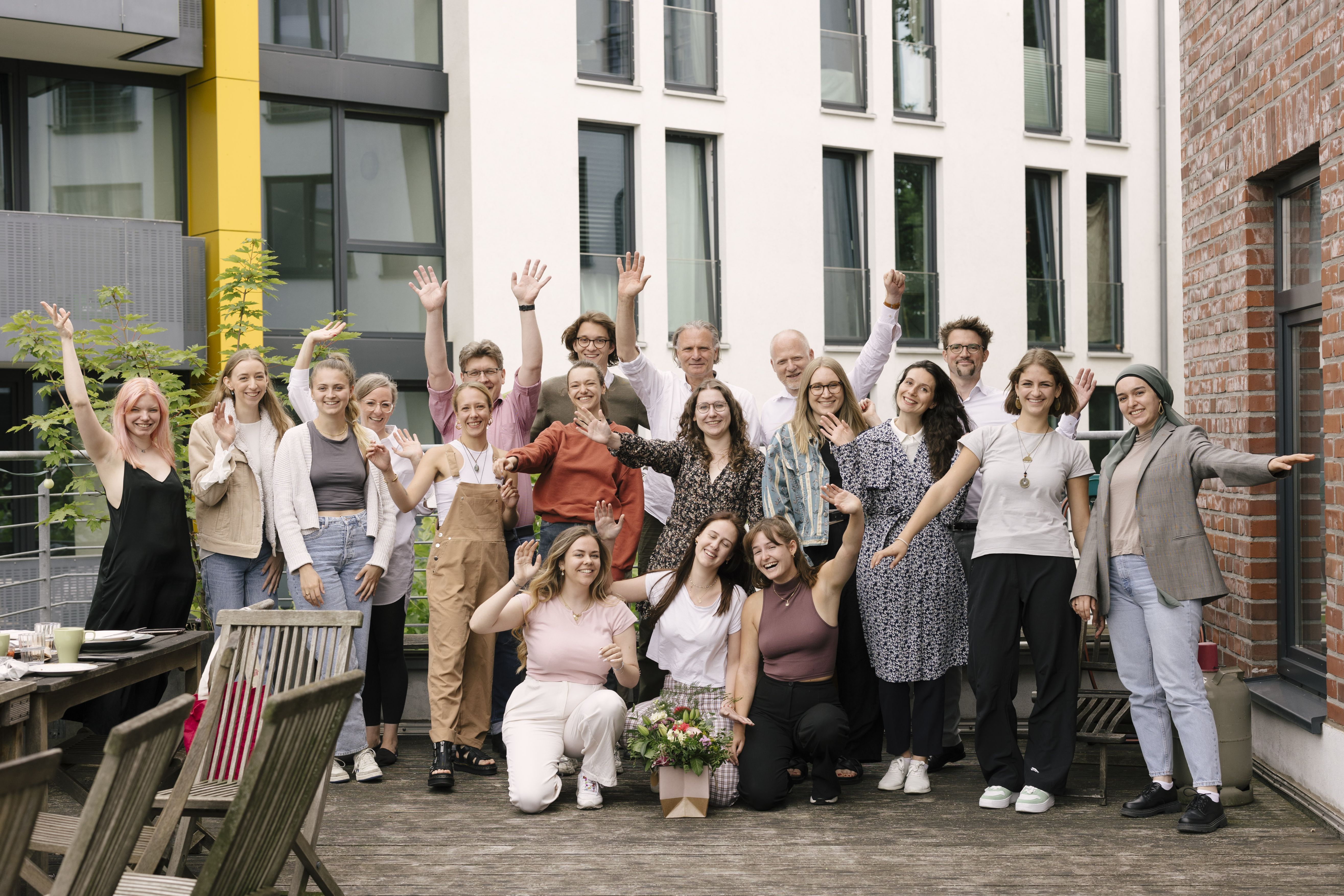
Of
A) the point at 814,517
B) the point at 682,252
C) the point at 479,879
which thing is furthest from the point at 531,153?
the point at 479,879

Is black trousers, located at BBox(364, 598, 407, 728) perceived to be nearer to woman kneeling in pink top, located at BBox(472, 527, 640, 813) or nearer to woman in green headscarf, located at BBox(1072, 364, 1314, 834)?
woman kneeling in pink top, located at BBox(472, 527, 640, 813)

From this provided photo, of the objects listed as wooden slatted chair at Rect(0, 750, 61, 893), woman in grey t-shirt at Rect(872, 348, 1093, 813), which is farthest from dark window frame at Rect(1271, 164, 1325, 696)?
wooden slatted chair at Rect(0, 750, 61, 893)

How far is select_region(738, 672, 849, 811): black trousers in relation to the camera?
5.47m

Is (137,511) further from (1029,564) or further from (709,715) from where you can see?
(1029,564)

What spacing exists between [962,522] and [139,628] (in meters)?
3.57

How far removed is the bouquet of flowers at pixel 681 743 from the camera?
533cm

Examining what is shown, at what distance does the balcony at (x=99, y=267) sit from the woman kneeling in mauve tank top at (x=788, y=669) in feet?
25.6

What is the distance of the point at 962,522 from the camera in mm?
5883

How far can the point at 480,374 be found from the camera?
20.7ft

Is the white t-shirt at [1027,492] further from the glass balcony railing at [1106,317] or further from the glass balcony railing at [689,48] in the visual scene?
the glass balcony railing at [1106,317]

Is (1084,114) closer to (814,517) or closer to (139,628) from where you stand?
(814,517)

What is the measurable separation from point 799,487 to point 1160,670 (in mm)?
1621

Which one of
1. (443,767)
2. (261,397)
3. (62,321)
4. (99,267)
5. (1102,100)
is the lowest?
(443,767)

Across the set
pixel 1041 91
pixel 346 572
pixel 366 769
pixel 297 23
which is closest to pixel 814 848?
pixel 366 769
